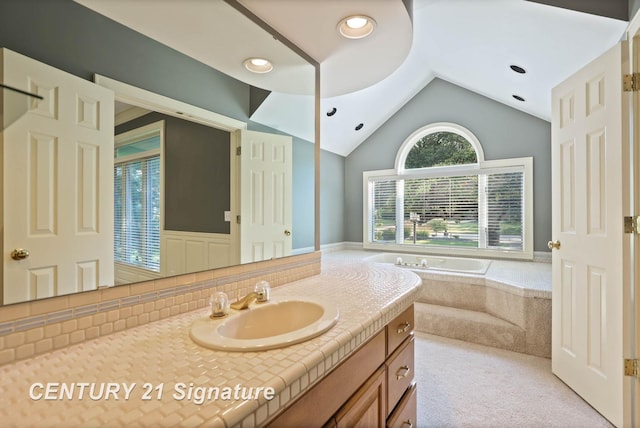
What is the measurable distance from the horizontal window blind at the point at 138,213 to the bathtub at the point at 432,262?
327 cm

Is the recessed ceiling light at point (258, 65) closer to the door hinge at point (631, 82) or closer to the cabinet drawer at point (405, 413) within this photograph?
the cabinet drawer at point (405, 413)

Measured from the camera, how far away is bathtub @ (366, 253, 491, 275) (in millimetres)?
3861

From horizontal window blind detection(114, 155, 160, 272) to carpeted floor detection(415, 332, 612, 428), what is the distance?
1789 mm

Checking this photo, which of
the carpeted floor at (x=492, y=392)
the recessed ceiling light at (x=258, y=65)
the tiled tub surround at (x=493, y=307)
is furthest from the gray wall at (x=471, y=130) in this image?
the recessed ceiling light at (x=258, y=65)

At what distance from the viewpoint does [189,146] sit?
1188mm

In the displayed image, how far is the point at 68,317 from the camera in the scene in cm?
80

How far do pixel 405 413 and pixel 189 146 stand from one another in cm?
150

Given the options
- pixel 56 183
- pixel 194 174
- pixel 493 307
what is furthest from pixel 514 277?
pixel 56 183

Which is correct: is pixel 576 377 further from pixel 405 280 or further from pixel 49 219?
pixel 49 219

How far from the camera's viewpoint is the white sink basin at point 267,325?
2.52 feet

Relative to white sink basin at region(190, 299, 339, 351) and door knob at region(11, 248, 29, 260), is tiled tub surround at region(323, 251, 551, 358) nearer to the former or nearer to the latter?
white sink basin at region(190, 299, 339, 351)

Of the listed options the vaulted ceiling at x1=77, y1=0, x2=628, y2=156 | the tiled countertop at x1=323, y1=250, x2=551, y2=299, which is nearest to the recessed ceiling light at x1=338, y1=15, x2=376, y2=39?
the vaulted ceiling at x1=77, y1=0, x2=628, y2=156

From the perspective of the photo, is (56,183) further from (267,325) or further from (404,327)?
(404,327)

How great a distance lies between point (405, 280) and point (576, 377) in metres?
1.52
